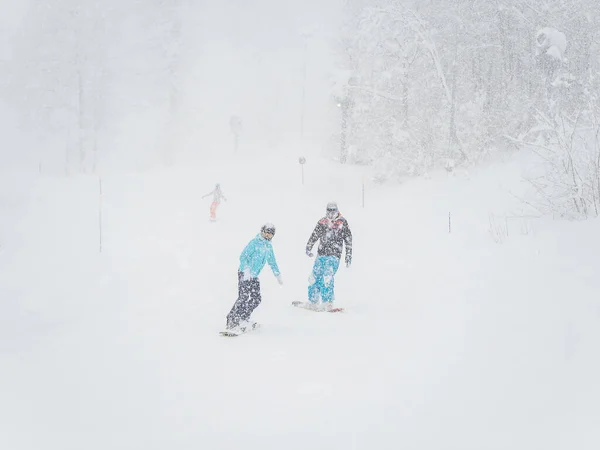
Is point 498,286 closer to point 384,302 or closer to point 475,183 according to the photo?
point 384,302

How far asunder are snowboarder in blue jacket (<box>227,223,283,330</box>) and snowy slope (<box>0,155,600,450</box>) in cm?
40

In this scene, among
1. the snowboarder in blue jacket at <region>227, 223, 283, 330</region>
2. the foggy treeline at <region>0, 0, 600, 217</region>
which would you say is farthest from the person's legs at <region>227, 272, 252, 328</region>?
the foggy treeline at <region>0, 0, 600, 217</region>

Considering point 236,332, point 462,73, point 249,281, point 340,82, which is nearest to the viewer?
point 236,332

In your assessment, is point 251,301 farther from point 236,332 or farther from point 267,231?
point 267,231

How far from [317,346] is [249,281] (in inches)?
65.4

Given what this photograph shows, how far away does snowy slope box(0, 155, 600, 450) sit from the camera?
4441 mm

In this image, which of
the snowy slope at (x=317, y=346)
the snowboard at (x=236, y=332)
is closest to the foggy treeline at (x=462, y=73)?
the snowy slope at (x=317, y=346)

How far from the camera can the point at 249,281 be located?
8.08 metres

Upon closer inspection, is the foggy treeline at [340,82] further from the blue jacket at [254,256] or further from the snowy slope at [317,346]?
the blue jacket at [254,256]

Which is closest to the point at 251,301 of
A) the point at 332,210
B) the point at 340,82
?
the point at 332,210

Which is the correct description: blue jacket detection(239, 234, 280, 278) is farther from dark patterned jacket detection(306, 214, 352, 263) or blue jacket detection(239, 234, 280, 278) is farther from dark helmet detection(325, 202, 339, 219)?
dark helmet detection(325, 202, 339, 219)

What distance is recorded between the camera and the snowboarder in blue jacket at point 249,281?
26.0ft

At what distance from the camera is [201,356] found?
664 centimetres

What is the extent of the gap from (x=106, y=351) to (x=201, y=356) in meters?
1.38
